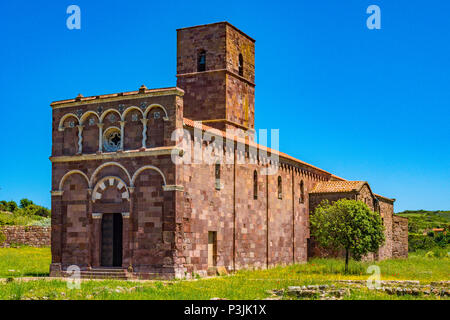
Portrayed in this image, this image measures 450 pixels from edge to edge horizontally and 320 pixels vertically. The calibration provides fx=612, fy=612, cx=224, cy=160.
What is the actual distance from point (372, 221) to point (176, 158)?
12.4 metres

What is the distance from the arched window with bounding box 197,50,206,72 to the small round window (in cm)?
962

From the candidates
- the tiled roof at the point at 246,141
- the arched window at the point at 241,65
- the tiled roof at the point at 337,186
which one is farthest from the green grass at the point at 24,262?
the tiled roof at the point at 337,186

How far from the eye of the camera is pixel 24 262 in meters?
36.5

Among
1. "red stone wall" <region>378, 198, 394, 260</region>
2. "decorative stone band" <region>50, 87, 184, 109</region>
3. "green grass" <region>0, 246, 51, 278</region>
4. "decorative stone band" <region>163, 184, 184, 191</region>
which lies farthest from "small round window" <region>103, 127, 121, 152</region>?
"red stone wall" <region>378, 198, 394, 260</region>

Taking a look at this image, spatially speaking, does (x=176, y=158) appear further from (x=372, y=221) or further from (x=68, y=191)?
(x=372, y=221)

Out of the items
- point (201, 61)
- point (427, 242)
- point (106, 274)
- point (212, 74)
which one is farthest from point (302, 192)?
point (427, 242)

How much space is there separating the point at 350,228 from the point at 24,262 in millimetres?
19212

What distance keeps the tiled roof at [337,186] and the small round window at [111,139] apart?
695 inches

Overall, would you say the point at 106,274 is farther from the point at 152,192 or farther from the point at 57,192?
the point at 57,192

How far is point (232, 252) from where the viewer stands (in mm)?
31625

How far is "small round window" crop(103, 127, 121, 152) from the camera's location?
29.3 meters

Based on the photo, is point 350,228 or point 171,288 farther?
point 350,228

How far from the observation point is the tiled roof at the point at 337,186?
4097 centimetres
